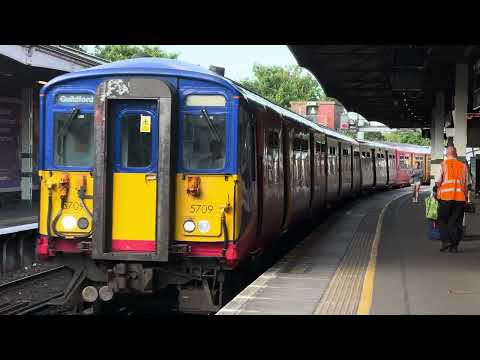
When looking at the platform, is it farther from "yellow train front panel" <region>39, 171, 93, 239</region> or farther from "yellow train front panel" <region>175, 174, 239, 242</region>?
"yellow train front panel" <region>175, 174, 239, 242</region>

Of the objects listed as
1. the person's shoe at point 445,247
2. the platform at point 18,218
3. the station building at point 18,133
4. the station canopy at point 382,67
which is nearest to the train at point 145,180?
the person's shoe at point 445,247

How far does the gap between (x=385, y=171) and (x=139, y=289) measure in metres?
31.9

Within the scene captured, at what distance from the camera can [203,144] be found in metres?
8.38

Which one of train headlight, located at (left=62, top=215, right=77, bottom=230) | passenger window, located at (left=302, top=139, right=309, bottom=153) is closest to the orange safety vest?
passenger window, located at (left=302, top=139, right=309, bottom=153)

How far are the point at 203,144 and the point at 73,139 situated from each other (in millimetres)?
1503

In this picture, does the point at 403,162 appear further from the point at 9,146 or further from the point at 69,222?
the point at 69,222

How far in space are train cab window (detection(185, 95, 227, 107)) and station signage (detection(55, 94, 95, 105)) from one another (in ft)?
3.57

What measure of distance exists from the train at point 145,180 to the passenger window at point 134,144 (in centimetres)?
1

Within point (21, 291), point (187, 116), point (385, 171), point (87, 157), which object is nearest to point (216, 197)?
point (187, 116)

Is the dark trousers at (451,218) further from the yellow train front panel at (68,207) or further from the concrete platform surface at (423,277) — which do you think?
the yellow train front panel at (68,207)

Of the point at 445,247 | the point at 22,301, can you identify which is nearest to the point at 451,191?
the point at 445,247
